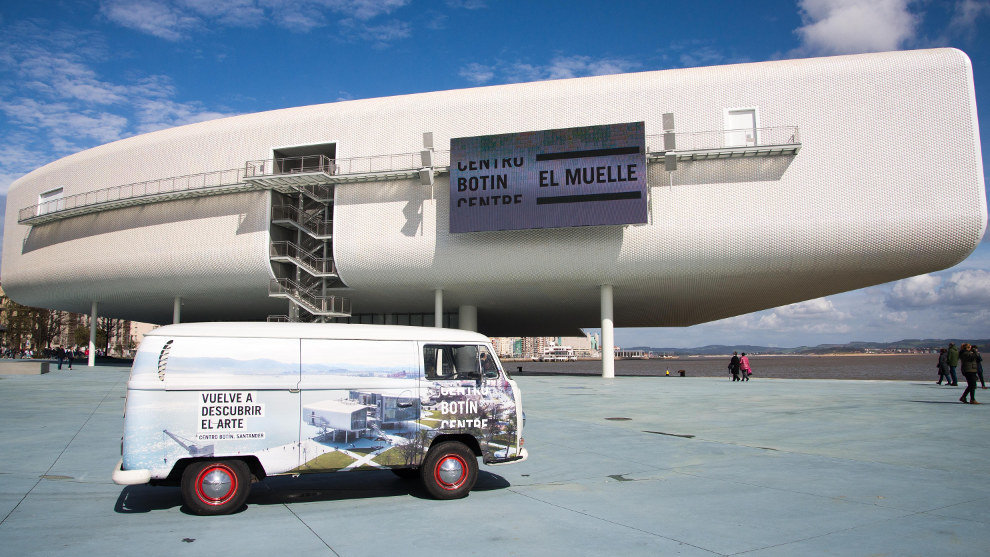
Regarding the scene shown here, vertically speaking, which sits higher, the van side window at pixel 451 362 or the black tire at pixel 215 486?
the van side window at pixel 451 362

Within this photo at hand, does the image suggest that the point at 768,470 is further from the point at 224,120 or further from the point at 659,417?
the point at 224,120

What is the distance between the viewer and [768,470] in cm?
1023

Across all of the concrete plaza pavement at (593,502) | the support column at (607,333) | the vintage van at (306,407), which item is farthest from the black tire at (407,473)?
the support column at (607,333)

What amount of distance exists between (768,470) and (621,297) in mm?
36479

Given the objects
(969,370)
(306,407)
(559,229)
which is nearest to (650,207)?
(559,229)

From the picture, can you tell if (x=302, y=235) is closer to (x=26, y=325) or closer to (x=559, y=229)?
(x=559, y=229)

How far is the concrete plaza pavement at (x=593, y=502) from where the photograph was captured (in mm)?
6480

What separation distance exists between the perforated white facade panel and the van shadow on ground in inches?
1191

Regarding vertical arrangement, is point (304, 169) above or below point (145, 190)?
above

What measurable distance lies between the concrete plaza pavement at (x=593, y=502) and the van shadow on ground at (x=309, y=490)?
0.04 metres

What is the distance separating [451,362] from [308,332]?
1992 millimetres

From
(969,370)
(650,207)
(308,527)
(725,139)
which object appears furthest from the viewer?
(650,207)

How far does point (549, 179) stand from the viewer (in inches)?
1491

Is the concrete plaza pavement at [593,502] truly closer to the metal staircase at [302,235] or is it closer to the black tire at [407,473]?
the black tire at [407,473]
